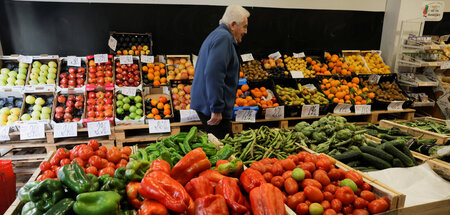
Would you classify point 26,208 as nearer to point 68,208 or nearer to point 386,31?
point 68,208

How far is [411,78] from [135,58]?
5.02m

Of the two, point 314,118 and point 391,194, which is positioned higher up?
point 391,194

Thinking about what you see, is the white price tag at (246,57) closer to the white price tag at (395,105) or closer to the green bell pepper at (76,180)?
the white price tag at (395,105)

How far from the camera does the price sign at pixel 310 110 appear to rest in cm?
394

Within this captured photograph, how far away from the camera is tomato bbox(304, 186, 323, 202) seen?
1.39 metres

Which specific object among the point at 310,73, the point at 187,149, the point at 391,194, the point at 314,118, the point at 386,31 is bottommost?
the point at 314,118

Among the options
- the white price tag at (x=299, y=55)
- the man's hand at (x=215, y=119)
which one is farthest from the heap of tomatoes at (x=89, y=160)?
the white price tag at (x=299, y=55)

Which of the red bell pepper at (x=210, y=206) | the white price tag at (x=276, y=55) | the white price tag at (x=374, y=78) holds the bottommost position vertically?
the red bell pepper at (x=210, y=206)

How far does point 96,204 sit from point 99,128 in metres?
2.59

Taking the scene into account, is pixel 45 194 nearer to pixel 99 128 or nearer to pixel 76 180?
pixel 76 180

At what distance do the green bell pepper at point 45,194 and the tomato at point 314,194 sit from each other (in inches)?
46.7

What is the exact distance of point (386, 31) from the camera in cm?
542

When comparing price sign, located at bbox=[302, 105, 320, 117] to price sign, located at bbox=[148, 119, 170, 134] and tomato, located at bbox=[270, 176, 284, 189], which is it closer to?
price sign, located at bbox=[148, 119, 170, 134]

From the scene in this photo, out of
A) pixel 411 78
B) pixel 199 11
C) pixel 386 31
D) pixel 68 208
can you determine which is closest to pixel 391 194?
pixel 68 208
